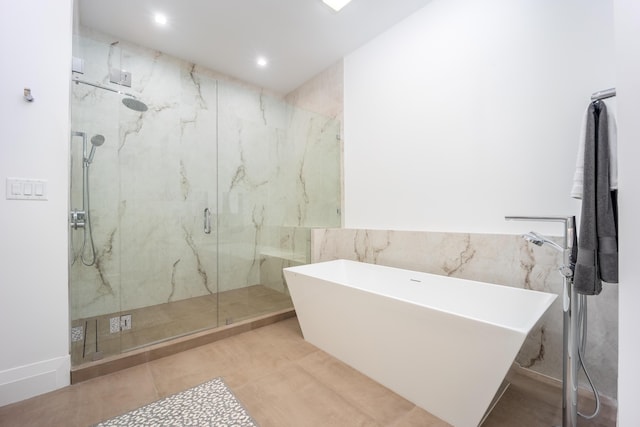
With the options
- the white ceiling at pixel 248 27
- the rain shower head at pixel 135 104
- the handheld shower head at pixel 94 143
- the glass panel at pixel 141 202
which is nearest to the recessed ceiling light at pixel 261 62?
the white ceiling at pixel 248 27

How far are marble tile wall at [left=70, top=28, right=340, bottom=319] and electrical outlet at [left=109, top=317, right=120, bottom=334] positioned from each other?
92 millimetres

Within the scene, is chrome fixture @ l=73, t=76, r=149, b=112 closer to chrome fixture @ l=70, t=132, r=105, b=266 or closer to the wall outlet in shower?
chrome fixture @ l=70, t=132, r=105, b=266

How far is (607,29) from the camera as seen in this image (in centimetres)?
152

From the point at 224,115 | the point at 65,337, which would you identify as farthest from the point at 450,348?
the point at 224,115

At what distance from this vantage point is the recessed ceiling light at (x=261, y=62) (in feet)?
10.3

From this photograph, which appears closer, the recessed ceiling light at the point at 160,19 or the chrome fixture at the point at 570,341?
the chrome fixture at the point at 570,341

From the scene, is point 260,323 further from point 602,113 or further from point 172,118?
point 602,113

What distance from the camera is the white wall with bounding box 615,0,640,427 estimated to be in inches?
30.5

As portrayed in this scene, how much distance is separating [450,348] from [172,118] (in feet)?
9.65

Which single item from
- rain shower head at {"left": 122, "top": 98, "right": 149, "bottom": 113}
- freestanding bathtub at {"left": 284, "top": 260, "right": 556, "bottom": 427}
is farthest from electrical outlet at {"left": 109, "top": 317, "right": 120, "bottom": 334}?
rain shower head at {"left": 122, "top": 98, "right": 149, "bottom": 113}

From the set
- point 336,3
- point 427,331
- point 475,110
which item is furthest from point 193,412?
Answer: point 336,3

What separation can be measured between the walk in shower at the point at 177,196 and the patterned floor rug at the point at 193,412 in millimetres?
711

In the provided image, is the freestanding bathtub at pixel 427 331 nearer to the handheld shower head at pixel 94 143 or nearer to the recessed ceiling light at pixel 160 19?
the handheld shower head at pixel 94 143

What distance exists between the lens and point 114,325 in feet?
6.79
